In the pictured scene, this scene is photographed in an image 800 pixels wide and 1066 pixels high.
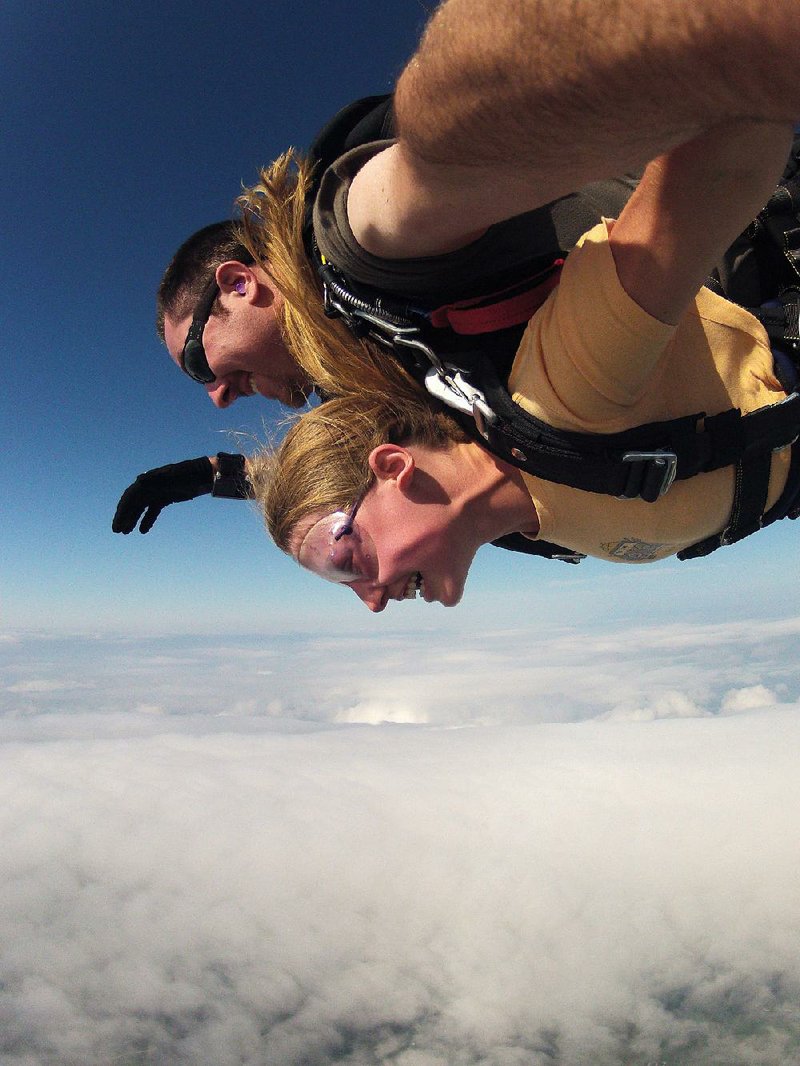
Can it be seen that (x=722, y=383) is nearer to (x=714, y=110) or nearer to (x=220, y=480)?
(x=714, y=110)

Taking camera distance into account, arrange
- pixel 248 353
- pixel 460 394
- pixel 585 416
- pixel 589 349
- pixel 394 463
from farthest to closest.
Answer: pixel 248 353 → pixel 394 463 → pixel 460 394 → pixel 585 416 → pixel 589 349

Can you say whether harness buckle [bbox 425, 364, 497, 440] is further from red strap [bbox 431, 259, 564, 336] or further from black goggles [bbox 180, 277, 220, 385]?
black goggles [bbox 180, 277, 220, 385]

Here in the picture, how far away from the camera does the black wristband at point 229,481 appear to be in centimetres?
288

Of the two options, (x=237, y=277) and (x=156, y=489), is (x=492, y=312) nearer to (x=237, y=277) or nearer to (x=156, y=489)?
(x=237, y=277)

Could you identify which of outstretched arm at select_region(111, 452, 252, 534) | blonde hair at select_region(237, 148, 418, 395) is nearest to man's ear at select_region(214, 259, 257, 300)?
blonde hair at select_region(237, 148, 418, 395)

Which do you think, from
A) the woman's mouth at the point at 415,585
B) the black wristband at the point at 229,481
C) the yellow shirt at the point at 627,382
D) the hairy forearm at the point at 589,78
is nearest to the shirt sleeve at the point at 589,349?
the yellow shirt at the point at 627,382

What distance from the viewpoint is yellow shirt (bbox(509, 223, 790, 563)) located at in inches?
53.1

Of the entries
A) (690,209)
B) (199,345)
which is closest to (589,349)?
(690,209)

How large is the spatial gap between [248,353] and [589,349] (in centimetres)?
146

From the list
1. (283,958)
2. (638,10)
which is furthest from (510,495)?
(283,958)

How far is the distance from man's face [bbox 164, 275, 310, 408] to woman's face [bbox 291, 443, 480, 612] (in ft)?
2.13

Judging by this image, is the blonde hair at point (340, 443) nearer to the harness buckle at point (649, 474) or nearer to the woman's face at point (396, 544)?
the woman's face at point (396, 544)

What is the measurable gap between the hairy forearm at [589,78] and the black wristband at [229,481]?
2250mm

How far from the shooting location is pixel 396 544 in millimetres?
2098
